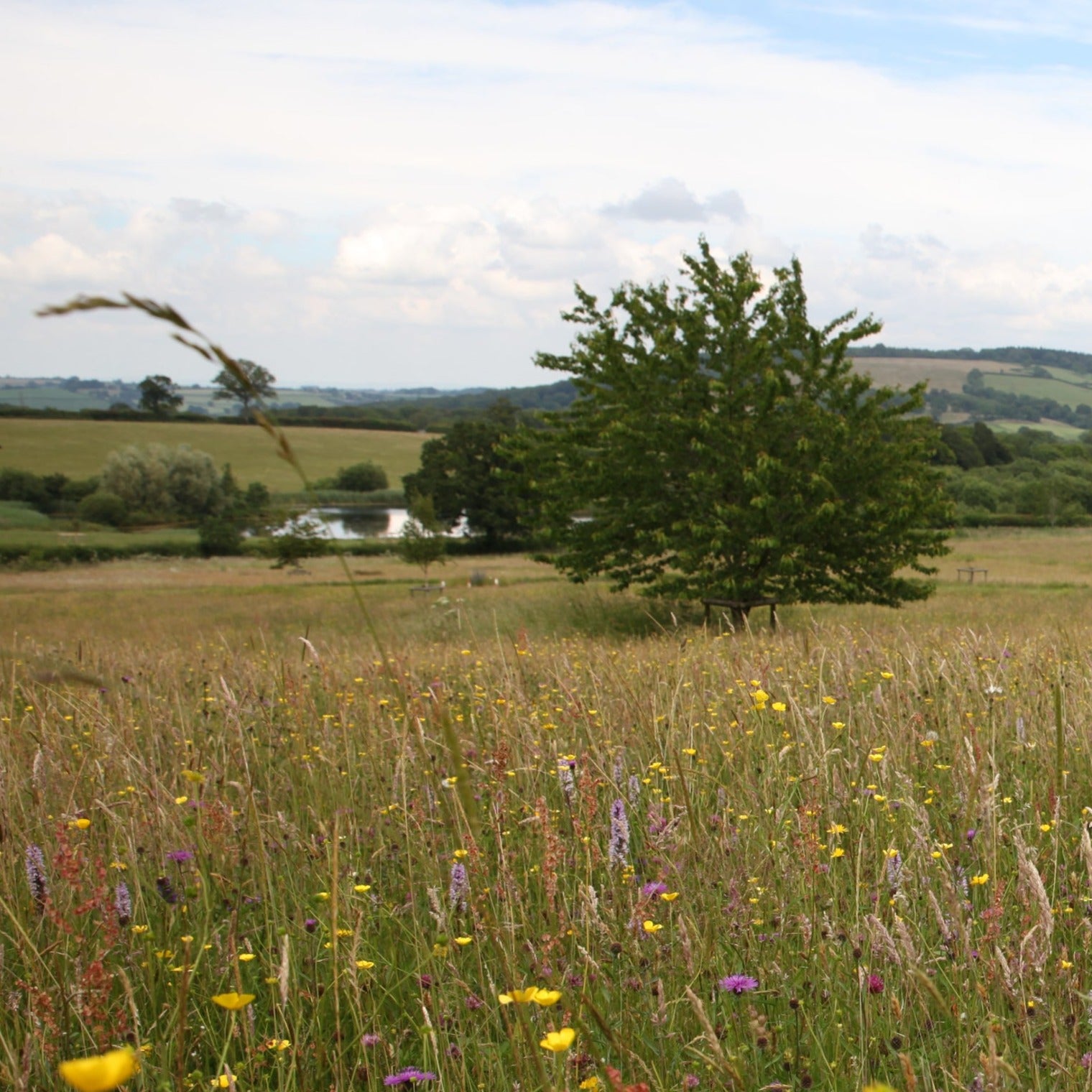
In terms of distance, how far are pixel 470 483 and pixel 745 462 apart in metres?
50.3

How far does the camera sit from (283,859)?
11.3 feet

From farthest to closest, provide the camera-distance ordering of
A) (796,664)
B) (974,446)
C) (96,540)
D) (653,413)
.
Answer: (974,446), (96,540), (653,413), (796,664)

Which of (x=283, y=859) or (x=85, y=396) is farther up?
(x=85, y=396)

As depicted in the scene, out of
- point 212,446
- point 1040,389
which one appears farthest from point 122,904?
point 1040,389

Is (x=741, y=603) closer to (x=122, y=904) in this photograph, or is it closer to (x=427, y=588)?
(x=427, y=588)

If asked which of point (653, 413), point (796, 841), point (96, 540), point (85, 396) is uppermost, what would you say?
point (85, 396)

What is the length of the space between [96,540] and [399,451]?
6418 centimetres

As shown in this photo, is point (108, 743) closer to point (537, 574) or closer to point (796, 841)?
point (796, 841)

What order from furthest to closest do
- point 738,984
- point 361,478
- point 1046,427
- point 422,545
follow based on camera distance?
point 1046,427
point 361,478
point 422,545
point 738,984

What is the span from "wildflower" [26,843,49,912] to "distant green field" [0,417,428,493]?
95.6 metres

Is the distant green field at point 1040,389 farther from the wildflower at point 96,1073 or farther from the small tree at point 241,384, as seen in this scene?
the wildflower at point 96,1073

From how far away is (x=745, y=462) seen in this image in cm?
2130

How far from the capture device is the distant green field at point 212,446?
10169 cm

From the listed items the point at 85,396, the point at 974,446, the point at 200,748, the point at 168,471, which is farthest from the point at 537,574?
the point at 85,396
